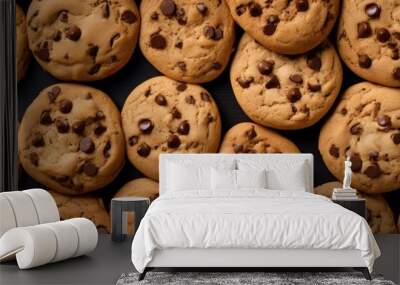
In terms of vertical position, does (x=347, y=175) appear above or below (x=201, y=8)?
below

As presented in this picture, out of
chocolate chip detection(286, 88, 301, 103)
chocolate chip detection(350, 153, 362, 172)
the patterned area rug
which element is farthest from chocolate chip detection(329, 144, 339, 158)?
the patterned area rug

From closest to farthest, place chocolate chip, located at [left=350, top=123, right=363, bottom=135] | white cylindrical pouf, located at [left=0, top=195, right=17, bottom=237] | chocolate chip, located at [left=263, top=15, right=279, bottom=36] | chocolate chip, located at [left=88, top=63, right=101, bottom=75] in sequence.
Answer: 1. white cylindrical pouf, located at [left=0, top=195, right=17, bottom=237]
2. chocolate chip, located at [left=263, top=15, right=279, bottom=36]
3. chocolate chip, located at [left=350, top=123, right=363, bottom=135]
4. chocolate chip, located at [left=88, top=63, right=101, bottom=75]

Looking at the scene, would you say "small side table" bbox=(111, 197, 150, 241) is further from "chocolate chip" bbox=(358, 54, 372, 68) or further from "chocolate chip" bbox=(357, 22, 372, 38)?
"chocolate chip" bbox=(357, 22, 372, 38)

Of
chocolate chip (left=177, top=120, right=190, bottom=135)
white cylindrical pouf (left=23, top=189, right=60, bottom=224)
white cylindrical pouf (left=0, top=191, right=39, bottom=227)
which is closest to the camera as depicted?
white cylindrical pouf (left=0, top=191, right=39, bottom=227)

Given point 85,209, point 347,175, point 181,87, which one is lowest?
point 85,209

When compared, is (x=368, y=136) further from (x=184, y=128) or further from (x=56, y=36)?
(x=56, y=36)

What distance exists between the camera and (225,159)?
5.71 meters

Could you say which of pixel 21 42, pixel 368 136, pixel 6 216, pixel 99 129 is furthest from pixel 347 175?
pixel 21 42

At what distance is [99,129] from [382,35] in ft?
8.42

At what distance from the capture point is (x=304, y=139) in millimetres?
5891

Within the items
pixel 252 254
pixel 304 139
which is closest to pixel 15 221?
pixel 252 254

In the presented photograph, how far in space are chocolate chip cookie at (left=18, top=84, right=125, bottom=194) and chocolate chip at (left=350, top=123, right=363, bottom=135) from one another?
6.65 feet

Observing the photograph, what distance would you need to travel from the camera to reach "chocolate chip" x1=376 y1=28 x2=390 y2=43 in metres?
5.44

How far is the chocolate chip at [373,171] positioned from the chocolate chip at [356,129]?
308mm
